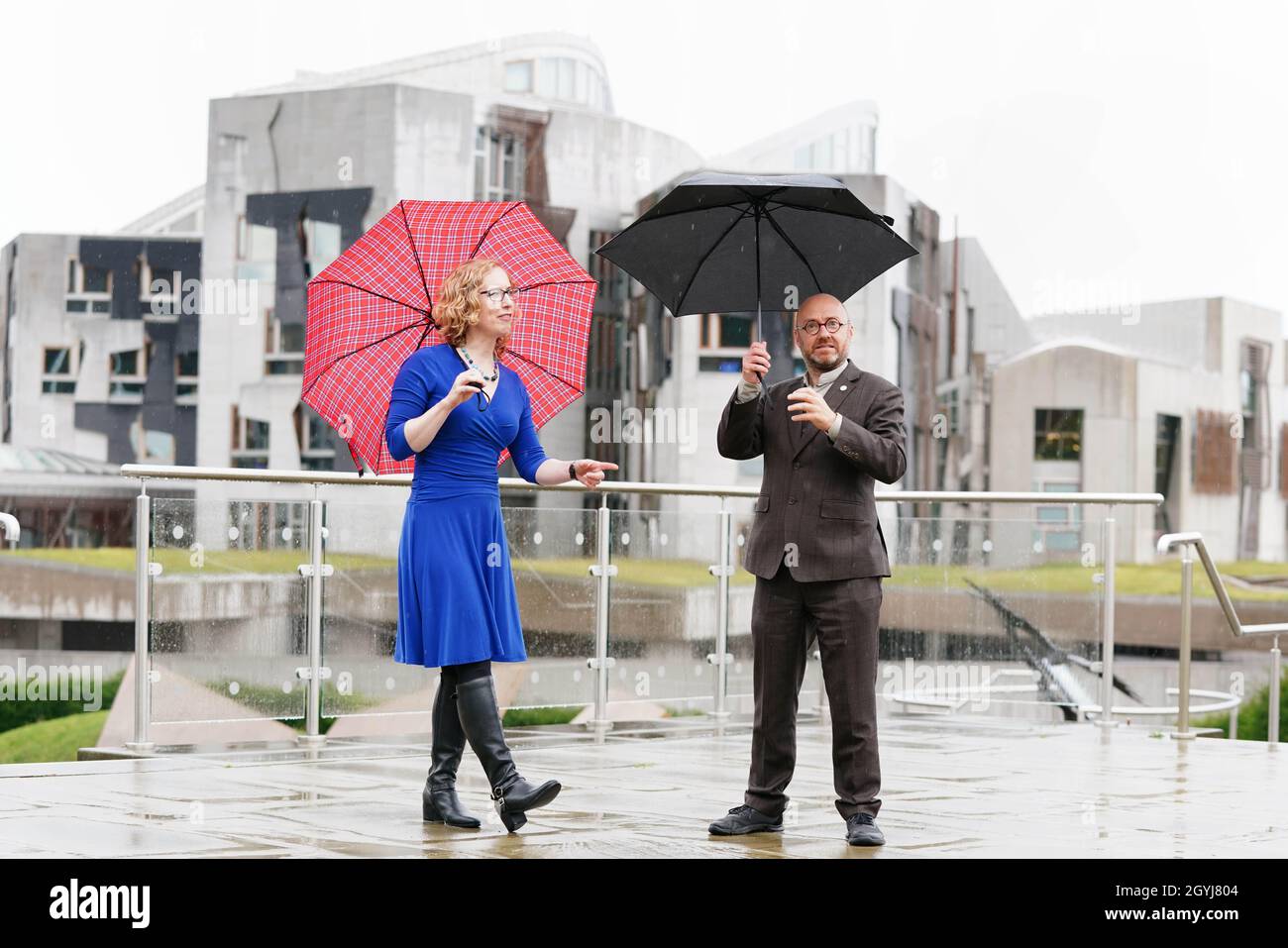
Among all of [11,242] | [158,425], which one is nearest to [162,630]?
[158,425]

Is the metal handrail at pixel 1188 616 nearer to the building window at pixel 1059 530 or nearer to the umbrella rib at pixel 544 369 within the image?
the building window at pixel 1059 530

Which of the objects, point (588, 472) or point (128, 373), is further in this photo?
point (128, 373)

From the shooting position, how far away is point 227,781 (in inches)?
254

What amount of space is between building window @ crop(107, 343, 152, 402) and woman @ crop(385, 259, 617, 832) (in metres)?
46.3

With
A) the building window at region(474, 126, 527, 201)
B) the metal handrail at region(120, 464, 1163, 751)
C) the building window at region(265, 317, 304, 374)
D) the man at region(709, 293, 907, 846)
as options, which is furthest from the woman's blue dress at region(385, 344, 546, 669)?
the building window at region(474, 126, 527, 201)

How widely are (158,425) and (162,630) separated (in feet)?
143

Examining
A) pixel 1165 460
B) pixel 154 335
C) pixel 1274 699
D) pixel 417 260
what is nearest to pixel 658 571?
pixel 1274 699

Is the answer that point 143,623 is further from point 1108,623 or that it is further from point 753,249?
point 1108,623

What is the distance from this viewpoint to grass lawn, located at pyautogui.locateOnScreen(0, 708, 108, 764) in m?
24.1

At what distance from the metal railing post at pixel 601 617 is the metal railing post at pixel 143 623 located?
2313mm

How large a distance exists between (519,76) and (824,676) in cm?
5102

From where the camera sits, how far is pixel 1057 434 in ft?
165

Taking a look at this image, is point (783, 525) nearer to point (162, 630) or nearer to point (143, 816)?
point (143, 816)
